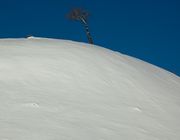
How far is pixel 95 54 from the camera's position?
5.15 metres

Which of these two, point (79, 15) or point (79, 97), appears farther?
point (79, 15)

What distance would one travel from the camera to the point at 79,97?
3.50 meters

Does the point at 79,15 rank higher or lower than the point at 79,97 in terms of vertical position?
higher

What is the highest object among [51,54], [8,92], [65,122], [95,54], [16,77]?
[95,54]

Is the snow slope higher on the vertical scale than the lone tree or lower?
lower

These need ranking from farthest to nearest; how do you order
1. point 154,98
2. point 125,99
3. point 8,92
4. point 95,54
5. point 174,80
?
1. point 174,80
2. point 95,54
3. point 154,98
4. point 125,99
5. point 8,92

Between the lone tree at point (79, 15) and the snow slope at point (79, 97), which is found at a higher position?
the lone tree at point (79, 15)

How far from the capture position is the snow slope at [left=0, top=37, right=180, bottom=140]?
2.71m

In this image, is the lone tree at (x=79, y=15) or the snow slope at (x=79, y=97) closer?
the snow slope at (x=79, y=97)

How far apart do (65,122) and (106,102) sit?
84 centimetres

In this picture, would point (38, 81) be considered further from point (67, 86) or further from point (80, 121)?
point (80, 121)

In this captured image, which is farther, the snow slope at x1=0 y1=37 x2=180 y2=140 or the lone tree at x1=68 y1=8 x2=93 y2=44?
the lone tree at x1=68 y1=8 x2=93 y2=44

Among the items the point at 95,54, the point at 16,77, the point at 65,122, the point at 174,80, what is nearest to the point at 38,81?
the point at 16,77

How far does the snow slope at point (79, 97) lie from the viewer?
107 inches
